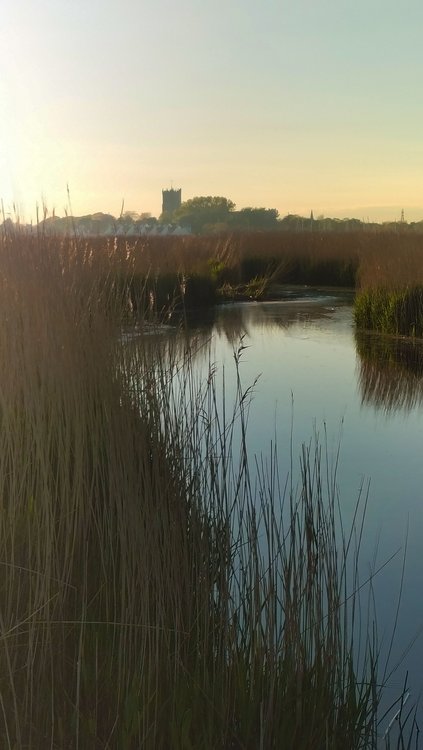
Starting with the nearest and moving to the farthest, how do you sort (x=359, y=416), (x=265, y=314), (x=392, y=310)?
1. (x=359, y=416)
2. (x=392, y=310)
3. (x=265, y=314)

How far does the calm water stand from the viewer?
2533 millimetres

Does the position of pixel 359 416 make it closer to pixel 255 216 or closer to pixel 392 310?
pixel 392 310

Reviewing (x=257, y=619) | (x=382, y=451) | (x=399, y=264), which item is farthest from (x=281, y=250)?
(x=257, y=619)

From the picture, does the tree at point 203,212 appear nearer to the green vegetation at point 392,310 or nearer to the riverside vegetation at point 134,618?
the green vegetation at point 392,310

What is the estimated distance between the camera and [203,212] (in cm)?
3262

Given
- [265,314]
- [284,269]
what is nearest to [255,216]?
[284,269]

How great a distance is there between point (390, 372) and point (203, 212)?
90.2 ft

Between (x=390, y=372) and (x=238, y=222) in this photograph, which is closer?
(x=390, y=372)

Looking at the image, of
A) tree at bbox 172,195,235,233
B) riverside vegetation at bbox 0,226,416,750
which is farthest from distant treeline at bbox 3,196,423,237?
riverside vegetation at bbox 0,226,416,750

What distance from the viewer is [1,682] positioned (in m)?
1.56

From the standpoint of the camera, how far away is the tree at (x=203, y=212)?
2911 cm

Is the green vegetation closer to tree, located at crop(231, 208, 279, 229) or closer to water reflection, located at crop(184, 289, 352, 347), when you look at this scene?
water reflection, located at crop(184, 289, 352, 347)

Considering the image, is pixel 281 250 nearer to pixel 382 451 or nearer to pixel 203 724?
pixel 382 451

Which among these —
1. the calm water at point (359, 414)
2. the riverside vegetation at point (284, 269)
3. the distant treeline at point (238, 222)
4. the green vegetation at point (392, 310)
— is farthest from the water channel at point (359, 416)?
the distant treeline at point (238, 222)
